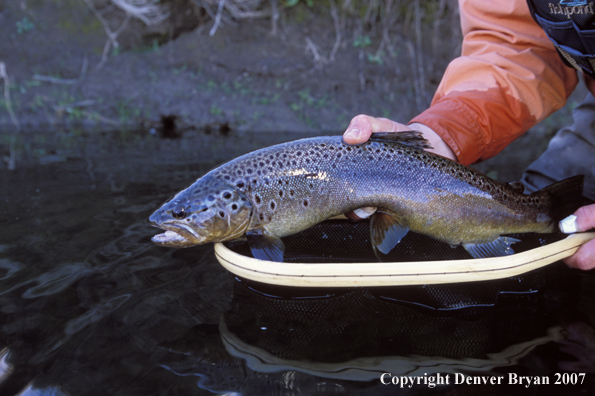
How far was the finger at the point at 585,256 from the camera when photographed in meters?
2.19

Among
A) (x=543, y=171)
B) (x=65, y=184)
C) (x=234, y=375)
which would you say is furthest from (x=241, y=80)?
(x=234, y=375)

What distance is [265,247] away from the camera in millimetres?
2102

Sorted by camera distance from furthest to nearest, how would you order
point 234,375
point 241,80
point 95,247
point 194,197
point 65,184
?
1. point 241,80
2. point 65,184
3. point 95,247
4. point 194,197
5. point 234,375

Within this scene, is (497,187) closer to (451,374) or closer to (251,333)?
(451,374)

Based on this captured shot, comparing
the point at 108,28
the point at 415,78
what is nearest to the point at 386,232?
the point at 415,78

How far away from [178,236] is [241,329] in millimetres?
544

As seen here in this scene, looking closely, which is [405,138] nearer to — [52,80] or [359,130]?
[359,130]

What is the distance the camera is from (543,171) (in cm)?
342

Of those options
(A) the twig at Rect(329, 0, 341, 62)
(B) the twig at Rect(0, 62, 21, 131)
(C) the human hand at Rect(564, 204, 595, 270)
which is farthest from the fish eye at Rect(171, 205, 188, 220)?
(A) the twig at Rect(329, 0, 341, 62)

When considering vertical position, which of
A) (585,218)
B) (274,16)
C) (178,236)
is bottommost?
(585,218)

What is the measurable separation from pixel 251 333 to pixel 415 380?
742 millimetres

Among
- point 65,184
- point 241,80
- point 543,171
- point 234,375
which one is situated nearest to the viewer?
point 234,375

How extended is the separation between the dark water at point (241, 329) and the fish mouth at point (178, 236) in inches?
12.9

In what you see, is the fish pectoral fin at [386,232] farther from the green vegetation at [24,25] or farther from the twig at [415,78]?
the green vegetation at [24,25]
